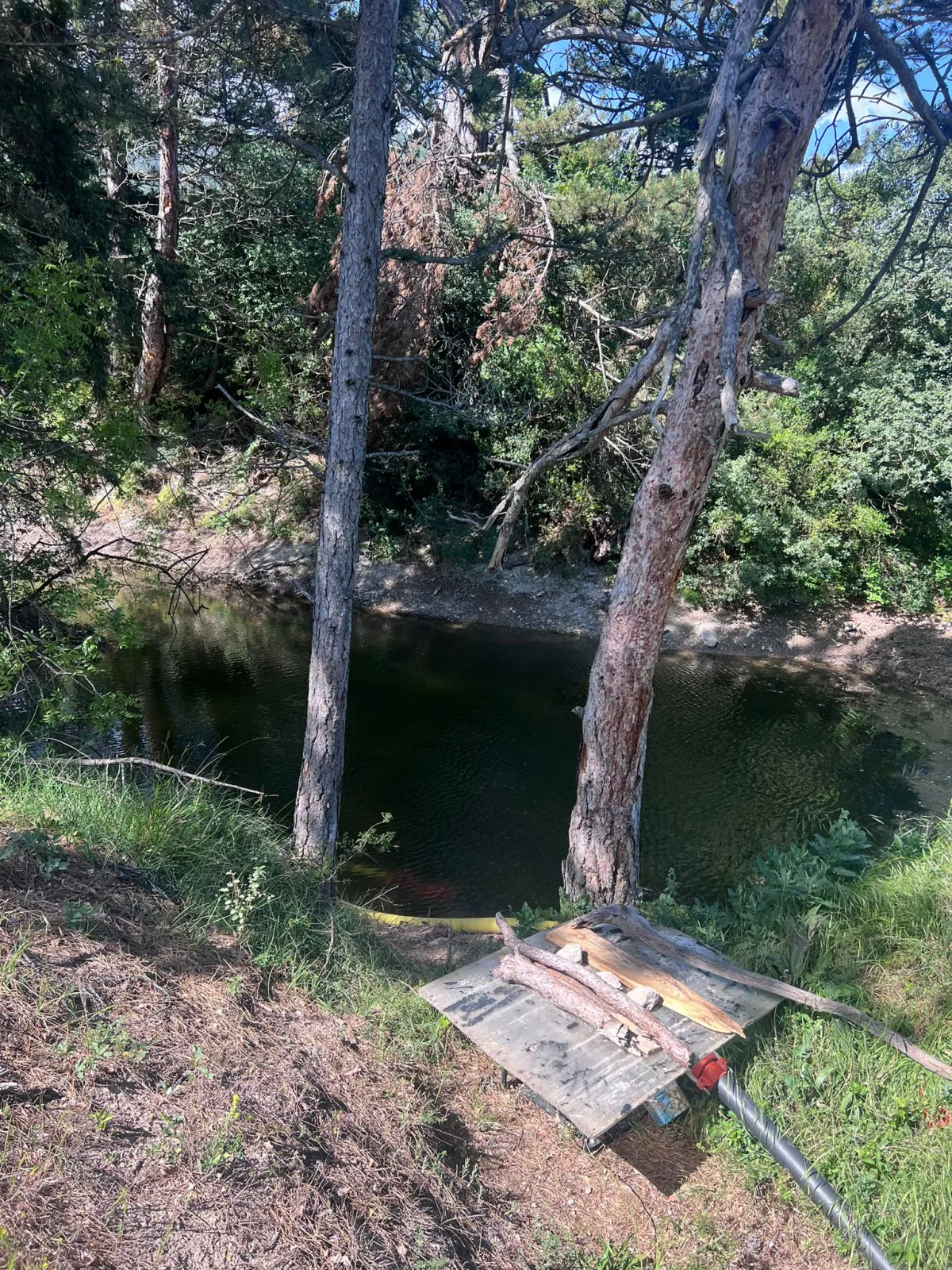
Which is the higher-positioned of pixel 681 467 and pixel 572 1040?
pixel 681 467

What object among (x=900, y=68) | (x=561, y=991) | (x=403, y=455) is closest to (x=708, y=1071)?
(x=561, y=991)

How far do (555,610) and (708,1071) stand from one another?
1245cm

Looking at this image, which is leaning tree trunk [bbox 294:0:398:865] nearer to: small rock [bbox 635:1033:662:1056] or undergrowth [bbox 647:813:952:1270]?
undergrowth [bbox 647:813:952:1270]

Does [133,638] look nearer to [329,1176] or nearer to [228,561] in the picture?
[329,1176]

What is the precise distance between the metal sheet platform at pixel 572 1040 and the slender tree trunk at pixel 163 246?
881cm

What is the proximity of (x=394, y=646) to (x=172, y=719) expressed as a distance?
14.8ft

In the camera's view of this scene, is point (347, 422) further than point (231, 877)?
Yes

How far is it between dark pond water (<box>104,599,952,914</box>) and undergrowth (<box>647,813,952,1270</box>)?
271 centimetres

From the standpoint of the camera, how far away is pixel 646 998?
11.2 ft

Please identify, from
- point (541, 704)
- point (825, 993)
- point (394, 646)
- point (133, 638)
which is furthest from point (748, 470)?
point (825, 993)

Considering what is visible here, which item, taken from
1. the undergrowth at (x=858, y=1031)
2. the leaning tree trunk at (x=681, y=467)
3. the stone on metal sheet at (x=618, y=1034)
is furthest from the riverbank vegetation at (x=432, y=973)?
the leaning tree trunk at (x=681, y=467)

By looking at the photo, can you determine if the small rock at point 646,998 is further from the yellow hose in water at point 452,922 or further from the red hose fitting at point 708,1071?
the yellow hose in water at point 452,922

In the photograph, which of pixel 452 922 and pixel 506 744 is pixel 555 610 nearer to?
pixel 506 744

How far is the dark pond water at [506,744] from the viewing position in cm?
786
